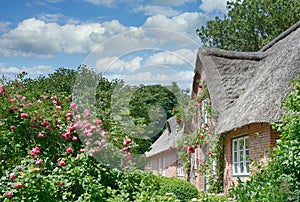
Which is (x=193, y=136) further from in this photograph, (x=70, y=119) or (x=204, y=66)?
(x=70, y=119)

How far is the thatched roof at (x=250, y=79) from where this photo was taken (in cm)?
994

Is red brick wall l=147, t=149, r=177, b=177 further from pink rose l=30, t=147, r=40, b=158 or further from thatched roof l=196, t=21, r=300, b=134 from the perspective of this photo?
pink rose l=30, t=147, r=40, b=158

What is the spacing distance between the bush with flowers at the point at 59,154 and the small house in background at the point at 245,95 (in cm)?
271

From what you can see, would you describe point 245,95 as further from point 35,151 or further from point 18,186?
point 18,186

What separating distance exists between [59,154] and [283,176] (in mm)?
3585

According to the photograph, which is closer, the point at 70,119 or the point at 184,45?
the point at 70,119

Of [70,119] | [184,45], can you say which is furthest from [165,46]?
[70,119]

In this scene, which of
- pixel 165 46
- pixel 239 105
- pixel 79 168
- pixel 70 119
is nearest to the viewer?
pixel 79 168

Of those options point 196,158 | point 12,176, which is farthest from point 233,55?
point 12,176

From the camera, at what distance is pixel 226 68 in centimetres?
1412

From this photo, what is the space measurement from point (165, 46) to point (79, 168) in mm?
3967

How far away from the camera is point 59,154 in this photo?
7.02 meters

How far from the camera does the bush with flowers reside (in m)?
6.02

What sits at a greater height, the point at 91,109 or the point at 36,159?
the point at 91,109
